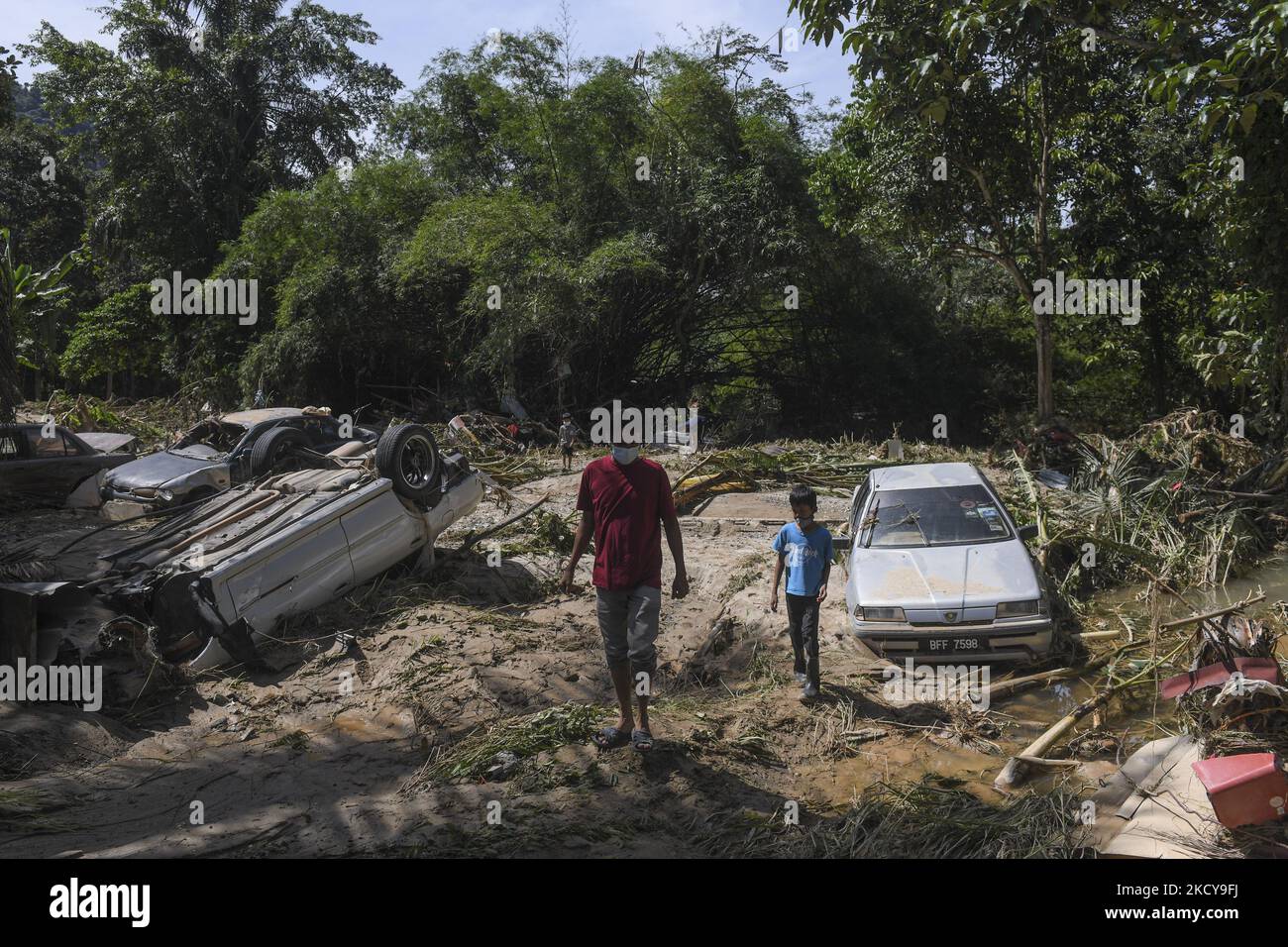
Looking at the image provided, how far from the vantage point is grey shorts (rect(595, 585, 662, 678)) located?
5.07 m

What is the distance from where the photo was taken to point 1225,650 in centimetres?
562

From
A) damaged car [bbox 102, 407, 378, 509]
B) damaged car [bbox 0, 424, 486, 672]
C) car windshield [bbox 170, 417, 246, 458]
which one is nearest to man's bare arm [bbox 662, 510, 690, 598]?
damaged car [bbox 0, 424, 486, 672]

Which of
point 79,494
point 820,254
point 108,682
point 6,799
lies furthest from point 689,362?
point 6,799

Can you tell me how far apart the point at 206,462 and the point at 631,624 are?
31.9ft

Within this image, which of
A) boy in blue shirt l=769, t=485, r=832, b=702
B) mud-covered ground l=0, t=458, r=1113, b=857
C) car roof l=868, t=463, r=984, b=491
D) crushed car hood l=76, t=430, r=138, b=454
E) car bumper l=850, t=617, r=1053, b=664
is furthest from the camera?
crushed car hood l=76, t=430, r=138, b=454

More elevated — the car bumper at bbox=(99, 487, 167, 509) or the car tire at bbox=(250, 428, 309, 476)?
the car tire at bbox=(250, 428, 309, 476)

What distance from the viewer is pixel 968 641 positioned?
674 cm

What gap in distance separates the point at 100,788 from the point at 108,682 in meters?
1.39

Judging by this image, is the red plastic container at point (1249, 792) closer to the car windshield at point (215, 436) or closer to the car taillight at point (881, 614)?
the car taillight at point (881, 614)

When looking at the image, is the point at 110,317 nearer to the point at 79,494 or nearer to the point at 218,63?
the point at 218,63

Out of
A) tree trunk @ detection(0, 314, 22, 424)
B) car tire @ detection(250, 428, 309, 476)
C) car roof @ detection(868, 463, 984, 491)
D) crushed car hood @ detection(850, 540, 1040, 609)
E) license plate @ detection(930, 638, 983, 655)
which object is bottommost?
license plate @ detection(930, 638, 983, 655)

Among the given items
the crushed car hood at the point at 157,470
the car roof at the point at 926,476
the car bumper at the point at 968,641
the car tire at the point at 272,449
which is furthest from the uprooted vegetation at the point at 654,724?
the crushed car hood at the point at 157,470

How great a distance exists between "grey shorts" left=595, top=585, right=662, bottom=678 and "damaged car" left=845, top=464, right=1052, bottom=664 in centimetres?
248

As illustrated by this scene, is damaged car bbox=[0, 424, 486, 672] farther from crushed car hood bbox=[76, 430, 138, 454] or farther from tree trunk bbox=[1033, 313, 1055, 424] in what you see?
tree trunk bbox=[1033, 313, 1055, 424]
